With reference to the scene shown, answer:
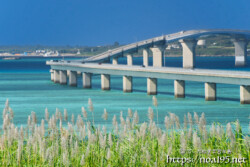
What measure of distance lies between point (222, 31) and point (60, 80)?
261 ft

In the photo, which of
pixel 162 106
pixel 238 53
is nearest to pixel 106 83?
pixel 162 106

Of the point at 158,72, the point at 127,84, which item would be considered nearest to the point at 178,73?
the point at 158,72

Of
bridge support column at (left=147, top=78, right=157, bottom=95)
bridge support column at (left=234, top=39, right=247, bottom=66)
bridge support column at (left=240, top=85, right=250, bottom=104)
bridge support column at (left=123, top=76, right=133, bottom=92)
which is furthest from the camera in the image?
bridge support column at (left=234, top=39, right=247, bottom=66)

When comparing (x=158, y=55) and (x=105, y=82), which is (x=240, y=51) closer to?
(x=158, y=55)

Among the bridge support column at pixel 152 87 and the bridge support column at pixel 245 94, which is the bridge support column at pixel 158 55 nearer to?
the bridge support column at pixel 152 87

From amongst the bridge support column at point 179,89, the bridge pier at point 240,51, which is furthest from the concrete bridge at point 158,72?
the bridge pier at point 240,51

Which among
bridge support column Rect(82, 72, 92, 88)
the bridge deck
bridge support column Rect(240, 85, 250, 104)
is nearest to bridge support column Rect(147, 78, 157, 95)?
the bridge deck

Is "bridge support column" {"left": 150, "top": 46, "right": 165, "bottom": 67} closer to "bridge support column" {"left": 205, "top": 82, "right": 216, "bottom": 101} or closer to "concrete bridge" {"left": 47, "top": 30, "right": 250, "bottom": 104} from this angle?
"concrete bridge" {"left": 47, "top": 30, "right": 250, "bottom": 104}

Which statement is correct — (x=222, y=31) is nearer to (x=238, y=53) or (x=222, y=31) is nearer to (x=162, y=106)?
(x=238, y=53)

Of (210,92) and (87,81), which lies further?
(87,81)

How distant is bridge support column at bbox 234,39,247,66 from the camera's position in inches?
7387

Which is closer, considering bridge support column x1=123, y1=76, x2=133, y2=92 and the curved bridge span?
bridge support column x1=123, y1=76, x2=133, y2=92

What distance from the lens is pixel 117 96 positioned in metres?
73.2

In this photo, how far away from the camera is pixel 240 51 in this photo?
19050 cm
